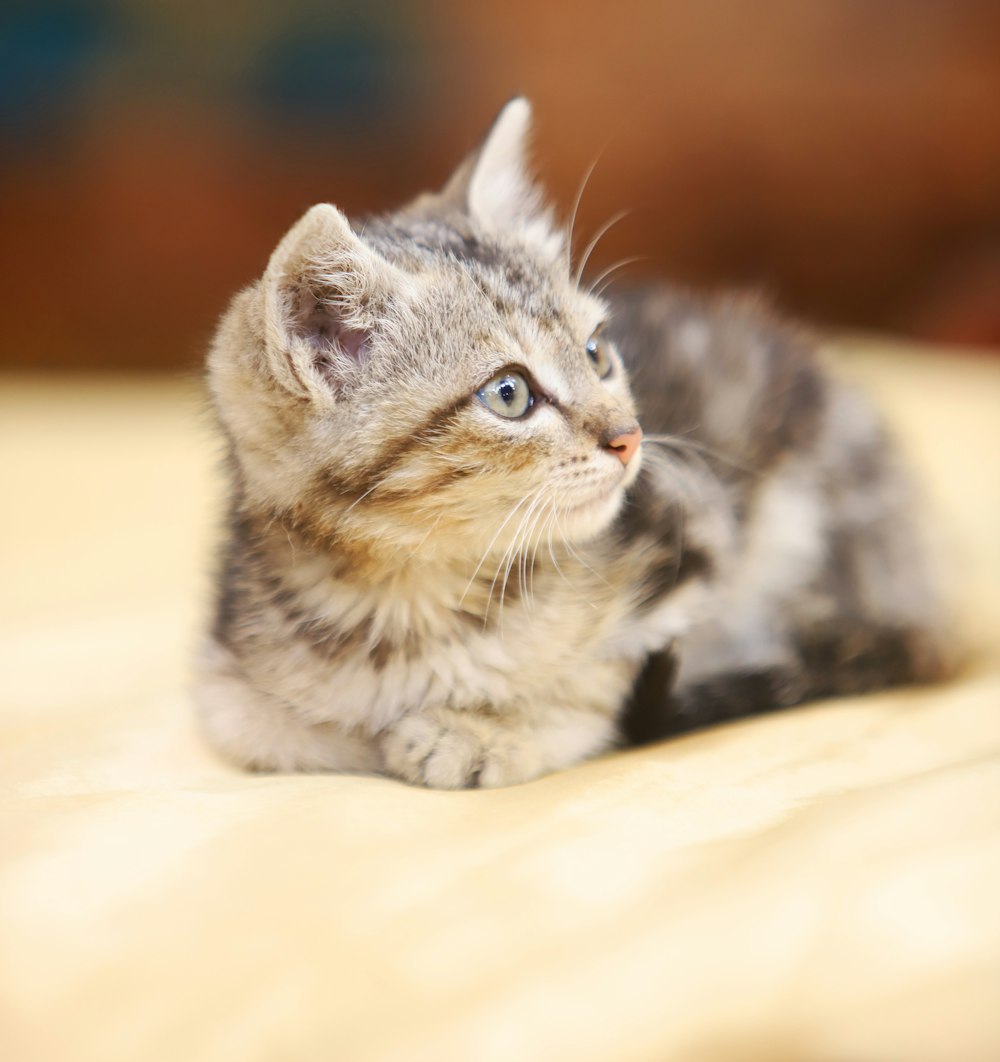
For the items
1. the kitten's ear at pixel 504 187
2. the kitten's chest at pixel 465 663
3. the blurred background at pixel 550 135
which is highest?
the blurred background at pixel 550 135

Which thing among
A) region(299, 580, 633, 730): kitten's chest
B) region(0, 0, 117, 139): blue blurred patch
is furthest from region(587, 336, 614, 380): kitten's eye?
region(0, 0, 117, 139): blue blurred patch

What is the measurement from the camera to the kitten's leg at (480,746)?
0.97 m

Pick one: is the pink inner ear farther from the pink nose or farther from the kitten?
the pink nose

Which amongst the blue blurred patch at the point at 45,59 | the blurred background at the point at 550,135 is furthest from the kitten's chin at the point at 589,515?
the blue blurred patch at the point at 45,59

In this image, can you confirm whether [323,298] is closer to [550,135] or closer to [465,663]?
[465,663]

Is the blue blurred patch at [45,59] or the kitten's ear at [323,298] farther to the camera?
the blue blurred patch at [45,59]

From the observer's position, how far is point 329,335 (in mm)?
987

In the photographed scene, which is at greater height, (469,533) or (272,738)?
(469,533)

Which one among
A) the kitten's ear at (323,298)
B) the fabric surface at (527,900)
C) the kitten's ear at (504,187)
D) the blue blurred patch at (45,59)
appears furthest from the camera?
the blue blurred patch at (45,59)

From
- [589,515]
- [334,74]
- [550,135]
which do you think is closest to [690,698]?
[589,515]

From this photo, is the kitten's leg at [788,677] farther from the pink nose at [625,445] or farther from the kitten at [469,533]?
the pink nose at [625,445]

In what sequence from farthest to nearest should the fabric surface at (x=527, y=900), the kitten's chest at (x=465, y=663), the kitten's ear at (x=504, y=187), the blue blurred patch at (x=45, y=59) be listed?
1. the blue blurred patch at (x=45, y=59)
2. the kitten's ear at (x=504, y=187)
3. the kitten's chest at (x=465, y=663)
4. the fabric surface at (x=527, y=900)

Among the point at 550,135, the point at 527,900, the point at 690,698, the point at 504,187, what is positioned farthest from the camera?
the point at 550,135

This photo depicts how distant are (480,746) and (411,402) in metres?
0.31
